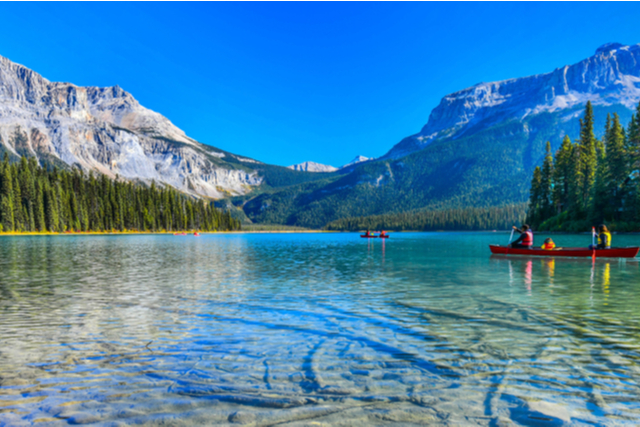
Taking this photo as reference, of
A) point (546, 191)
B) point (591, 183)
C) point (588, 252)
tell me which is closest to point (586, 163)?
point (591, 183)

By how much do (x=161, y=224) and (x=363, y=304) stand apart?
185 m

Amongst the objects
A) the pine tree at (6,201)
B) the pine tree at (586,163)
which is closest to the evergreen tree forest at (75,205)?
the pine tree at (6,201)

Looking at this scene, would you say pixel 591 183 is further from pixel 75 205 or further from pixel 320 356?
pixel 75 205

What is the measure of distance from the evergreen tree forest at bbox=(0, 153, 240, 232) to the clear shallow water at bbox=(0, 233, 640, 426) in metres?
138

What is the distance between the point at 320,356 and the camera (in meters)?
9.31

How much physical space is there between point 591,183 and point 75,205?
168738 mm

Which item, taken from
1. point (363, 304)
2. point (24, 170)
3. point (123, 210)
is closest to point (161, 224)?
point (123, 210)

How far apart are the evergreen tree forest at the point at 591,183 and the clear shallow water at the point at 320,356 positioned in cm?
7808

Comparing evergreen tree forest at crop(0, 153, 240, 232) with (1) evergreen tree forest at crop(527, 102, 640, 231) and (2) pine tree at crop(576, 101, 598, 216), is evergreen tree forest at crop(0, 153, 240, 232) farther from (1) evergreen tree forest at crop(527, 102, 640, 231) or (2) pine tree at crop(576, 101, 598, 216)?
(2) pine tree at crop(576, 101, 598, 216)

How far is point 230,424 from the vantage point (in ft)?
19.2

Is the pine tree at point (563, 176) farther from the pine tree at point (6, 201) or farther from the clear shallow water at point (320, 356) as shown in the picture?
the pine tree at point (6, 201)

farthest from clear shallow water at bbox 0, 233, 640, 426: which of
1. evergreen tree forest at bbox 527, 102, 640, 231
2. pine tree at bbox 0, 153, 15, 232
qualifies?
pine tree at bbox 0, 153, 15, 232

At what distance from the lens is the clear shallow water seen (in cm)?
634

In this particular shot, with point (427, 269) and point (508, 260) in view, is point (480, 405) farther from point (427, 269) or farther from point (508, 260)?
point (508, 260)
